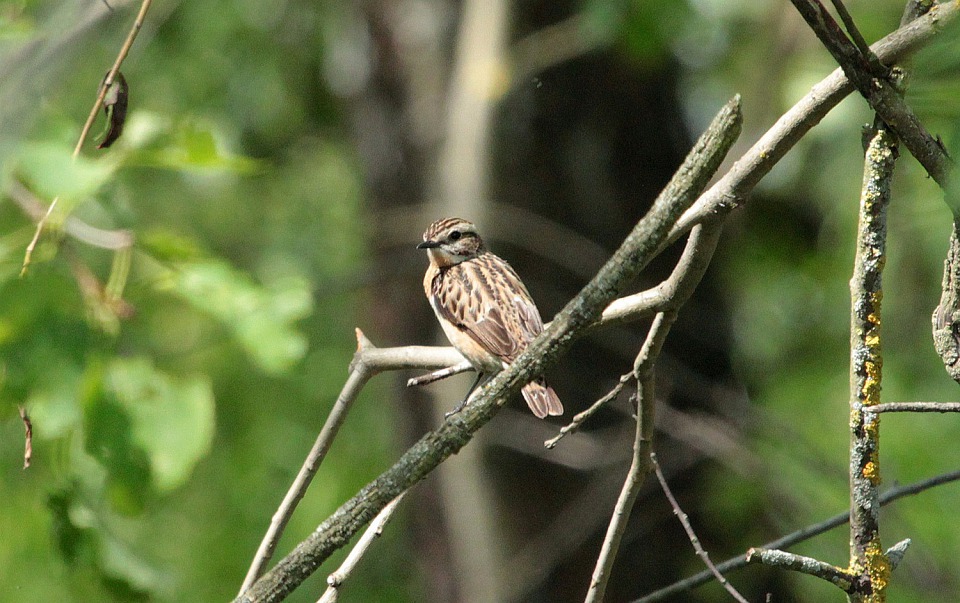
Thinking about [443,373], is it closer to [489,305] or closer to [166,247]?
[166,247]

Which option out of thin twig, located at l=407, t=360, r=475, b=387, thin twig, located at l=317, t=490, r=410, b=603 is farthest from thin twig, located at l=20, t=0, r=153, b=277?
thin twig, located at l=317, t=490, r=410, b=603

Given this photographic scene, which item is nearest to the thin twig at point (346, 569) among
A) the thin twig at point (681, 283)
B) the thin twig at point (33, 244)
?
the thin twig at point (681, 283)

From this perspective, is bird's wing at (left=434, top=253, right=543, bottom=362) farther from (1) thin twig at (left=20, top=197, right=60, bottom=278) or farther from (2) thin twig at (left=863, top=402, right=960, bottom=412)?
(2) thin twig at (left=863, top=402, right=960, bottom=412)

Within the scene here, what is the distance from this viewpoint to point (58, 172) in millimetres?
3262

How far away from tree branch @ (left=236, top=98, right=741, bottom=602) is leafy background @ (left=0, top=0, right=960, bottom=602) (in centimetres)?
49

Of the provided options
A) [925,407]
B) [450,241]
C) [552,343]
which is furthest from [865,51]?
[450,241]

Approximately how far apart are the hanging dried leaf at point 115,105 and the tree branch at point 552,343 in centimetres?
156

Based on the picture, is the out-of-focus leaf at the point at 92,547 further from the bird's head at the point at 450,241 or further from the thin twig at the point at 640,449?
the bird's head at the point at 450,241

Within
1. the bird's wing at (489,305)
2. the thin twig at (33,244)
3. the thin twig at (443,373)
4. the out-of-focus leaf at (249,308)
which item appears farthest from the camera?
the bird's wing at (489,305)

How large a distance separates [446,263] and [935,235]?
422cm

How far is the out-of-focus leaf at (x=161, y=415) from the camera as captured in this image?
3725 millimetres

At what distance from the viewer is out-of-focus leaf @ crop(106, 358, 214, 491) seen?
3.72 metres

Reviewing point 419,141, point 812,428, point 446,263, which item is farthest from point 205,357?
point 812,428

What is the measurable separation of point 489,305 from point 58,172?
2492 mm
